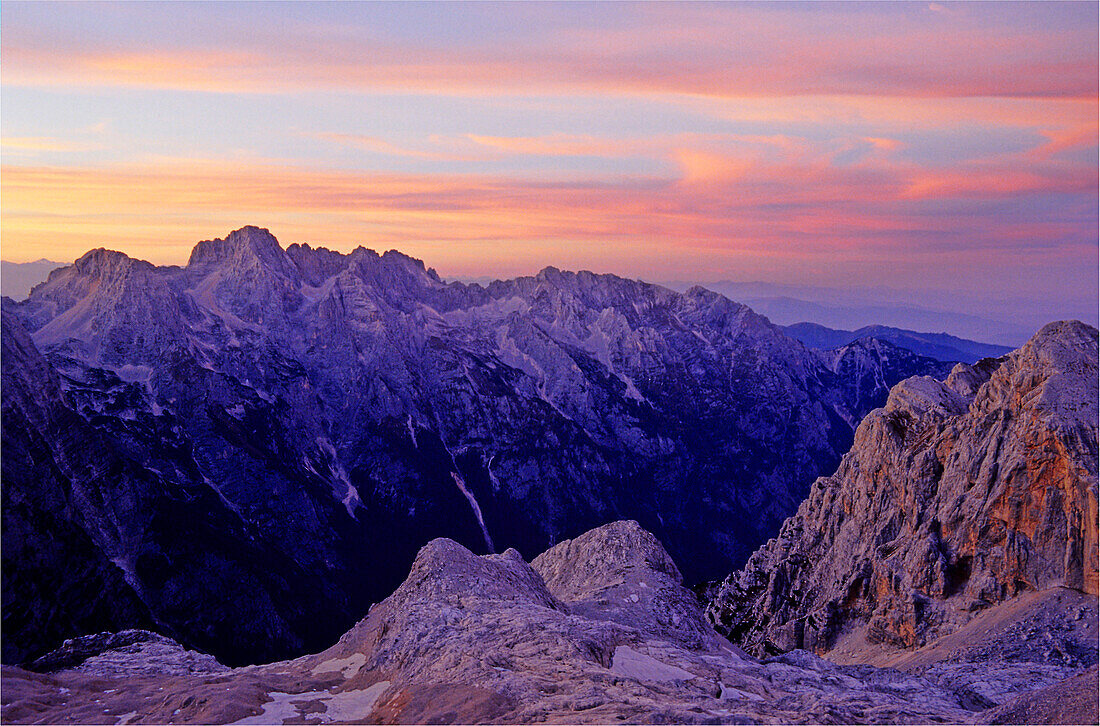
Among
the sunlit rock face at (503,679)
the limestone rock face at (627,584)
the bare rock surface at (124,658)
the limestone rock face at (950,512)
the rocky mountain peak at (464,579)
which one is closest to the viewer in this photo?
the sunlit rock face at (503,679)

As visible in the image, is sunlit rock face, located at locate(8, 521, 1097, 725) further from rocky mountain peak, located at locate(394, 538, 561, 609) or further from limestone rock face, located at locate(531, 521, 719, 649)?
limestone rock face, located at locate(531, 521, 719, 649)

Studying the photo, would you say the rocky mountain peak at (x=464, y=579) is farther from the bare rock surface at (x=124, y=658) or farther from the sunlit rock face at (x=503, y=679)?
the bare rock surface at (x=124, y=658)

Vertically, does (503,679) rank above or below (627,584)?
above

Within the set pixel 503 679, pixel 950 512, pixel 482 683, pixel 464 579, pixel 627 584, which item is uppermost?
pixel 503 679

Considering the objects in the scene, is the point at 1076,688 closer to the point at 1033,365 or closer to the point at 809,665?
the point at 809,665

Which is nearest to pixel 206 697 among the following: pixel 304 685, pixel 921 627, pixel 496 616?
pixel 304 685

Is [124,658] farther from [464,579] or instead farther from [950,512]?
[950,512]

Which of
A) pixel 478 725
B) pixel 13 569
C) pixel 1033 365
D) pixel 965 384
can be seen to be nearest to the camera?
pixel 478 725

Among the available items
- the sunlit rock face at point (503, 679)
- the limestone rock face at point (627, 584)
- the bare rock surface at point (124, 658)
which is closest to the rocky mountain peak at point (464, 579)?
the sunlit rock face at point (503, 679)

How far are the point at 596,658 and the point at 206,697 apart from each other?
73.0 ft

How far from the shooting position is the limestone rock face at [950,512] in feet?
303

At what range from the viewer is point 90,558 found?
634ft

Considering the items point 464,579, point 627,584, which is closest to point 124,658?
point 464,579

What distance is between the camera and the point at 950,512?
350 ft
